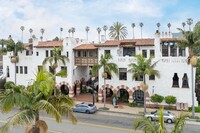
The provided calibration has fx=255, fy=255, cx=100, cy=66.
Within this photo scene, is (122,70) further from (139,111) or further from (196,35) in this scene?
(196,35)

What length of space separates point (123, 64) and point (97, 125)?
13657 mm

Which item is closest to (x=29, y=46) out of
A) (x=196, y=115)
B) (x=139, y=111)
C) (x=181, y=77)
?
(x=139, y=111)

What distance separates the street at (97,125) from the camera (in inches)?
1061

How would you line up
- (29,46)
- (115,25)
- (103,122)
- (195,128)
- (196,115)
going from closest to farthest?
(195,128), (103,122), (196,115), (29,46), (115,25)

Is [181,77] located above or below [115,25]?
below

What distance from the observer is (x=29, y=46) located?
164 feet

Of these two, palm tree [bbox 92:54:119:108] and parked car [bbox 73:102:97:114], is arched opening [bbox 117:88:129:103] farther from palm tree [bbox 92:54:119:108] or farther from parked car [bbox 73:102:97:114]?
parked car [bbox 73:102:97:114]

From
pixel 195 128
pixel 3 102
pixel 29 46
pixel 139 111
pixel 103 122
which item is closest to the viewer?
pixel 3 102

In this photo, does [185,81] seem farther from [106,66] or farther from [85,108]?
[85,108]

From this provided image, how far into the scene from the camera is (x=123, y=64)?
4019 centimetres

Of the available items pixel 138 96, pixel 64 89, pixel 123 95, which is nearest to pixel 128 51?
pixel 123 95

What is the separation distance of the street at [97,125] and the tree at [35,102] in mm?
15161

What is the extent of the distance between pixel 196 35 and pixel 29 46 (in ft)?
104

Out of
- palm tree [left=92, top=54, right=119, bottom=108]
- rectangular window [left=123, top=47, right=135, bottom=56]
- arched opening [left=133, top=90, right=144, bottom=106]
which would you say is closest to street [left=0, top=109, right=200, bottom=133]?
Answer: arched opening [left=133, top=90, right=144, bottom=106]
